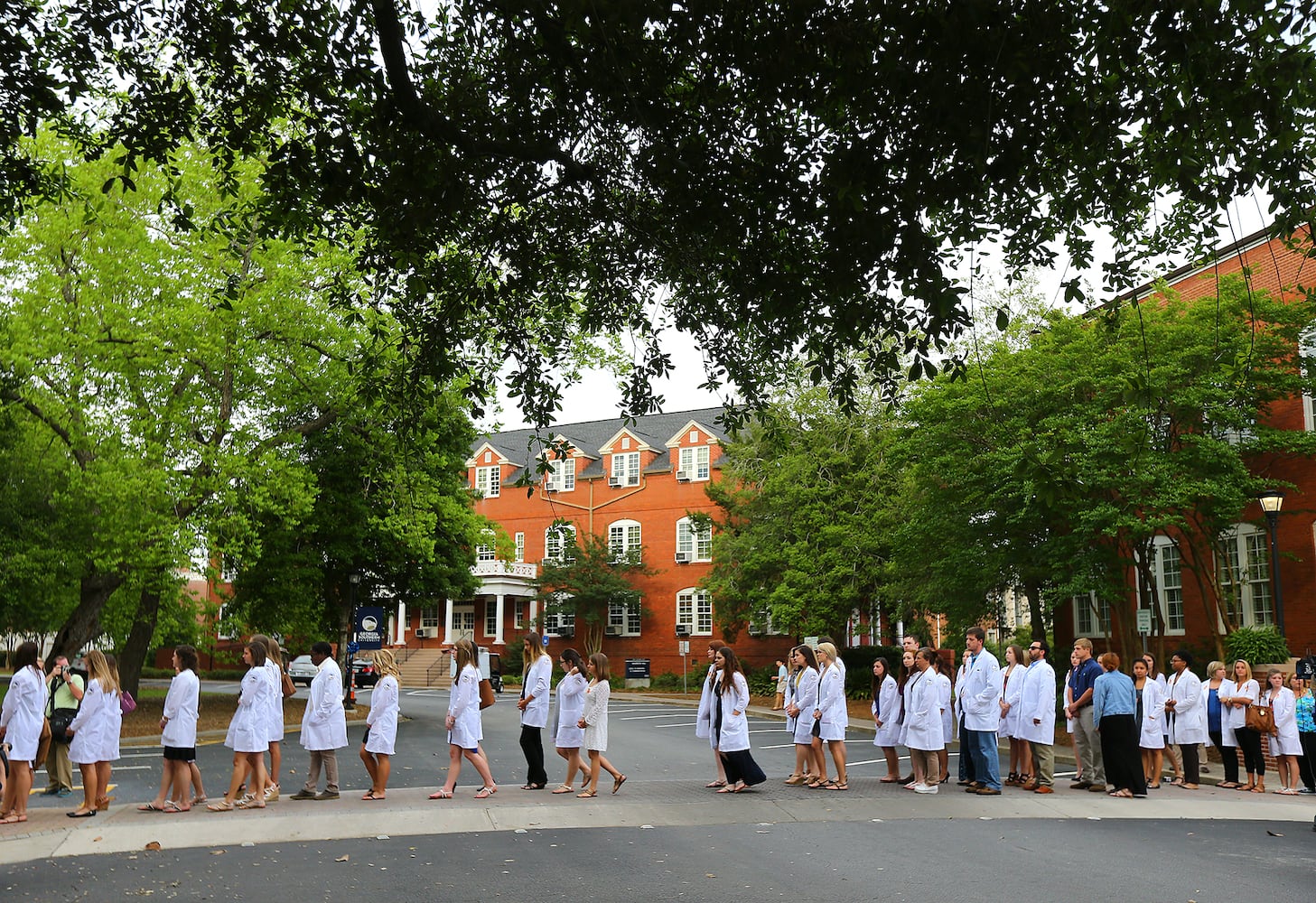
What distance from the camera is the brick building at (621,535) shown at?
57.9 meters

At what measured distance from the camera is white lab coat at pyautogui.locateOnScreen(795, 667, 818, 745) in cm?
1432

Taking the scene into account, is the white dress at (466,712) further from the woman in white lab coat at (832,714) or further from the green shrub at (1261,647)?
the green shrub at (1261,647)

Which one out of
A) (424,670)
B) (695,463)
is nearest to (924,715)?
(695,463)

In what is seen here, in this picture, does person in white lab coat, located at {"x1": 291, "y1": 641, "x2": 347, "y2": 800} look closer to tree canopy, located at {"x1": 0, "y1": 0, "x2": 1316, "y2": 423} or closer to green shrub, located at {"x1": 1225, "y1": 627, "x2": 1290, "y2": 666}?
tree canopy, located at {"x1": 0, "y1": 0, "x2": 1316, "y2": 423}

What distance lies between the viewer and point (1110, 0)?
6.38m

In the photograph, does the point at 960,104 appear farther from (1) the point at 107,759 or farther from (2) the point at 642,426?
(2) the point at 642,426

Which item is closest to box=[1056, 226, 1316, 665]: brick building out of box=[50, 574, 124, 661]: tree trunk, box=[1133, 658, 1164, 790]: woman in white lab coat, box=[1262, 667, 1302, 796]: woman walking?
box=[1262, 667, 1302, 796]: woman walking

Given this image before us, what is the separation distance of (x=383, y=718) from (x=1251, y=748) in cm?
1173

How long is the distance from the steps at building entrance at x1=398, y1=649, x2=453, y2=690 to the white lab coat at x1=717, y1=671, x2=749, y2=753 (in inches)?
1771

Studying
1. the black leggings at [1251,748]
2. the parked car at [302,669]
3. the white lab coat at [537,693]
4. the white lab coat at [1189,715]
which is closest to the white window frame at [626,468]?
the parked car at [302,669]

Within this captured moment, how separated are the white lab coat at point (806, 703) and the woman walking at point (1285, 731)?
256 inches

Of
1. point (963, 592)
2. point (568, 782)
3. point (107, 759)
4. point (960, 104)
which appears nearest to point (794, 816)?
point (568, 782)

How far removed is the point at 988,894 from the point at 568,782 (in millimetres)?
6325

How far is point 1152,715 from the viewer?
51.1ft
